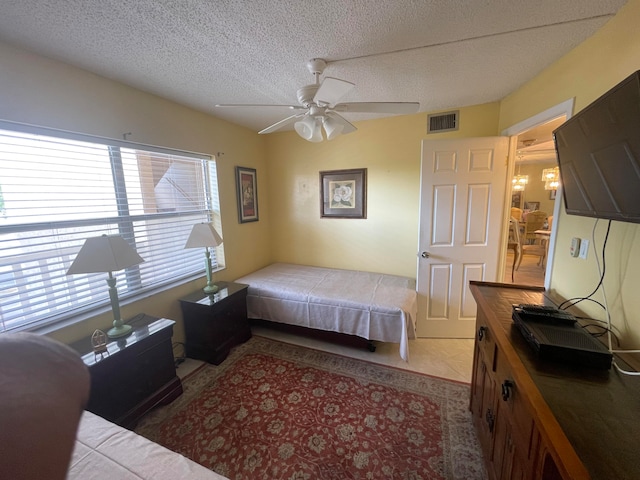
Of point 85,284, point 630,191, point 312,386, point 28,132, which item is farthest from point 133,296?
point 630,191

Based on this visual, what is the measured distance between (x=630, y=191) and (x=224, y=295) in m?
2.61

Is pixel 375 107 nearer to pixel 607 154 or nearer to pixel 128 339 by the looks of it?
pixel 607 154

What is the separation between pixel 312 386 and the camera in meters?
2.05

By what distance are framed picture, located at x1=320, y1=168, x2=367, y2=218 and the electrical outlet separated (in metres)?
1.97

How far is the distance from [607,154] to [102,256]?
2.49 meters

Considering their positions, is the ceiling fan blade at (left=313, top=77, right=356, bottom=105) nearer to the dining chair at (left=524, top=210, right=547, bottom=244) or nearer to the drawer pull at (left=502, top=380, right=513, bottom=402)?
the drawer pull at (left=502, top=380, right=513, bottom=402)

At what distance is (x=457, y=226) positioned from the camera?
2.50 metres

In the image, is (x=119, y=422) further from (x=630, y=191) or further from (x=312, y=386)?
(x=630, y=191)

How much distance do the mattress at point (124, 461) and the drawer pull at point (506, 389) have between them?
1.10 metres

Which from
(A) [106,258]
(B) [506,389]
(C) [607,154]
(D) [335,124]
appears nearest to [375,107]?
(D) [335,124]

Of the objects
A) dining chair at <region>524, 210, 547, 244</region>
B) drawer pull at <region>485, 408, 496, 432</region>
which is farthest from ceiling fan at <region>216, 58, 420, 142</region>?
dining chair at <region>524, 210, 547, 244</region>

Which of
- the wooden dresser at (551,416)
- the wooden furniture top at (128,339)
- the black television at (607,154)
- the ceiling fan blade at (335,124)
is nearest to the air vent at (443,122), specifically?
the ceiling fan blade at (335,124)

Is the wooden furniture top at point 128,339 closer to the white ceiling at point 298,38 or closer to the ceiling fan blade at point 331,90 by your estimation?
the white ceiling at point 298,38

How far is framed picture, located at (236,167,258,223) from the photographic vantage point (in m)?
3.10
